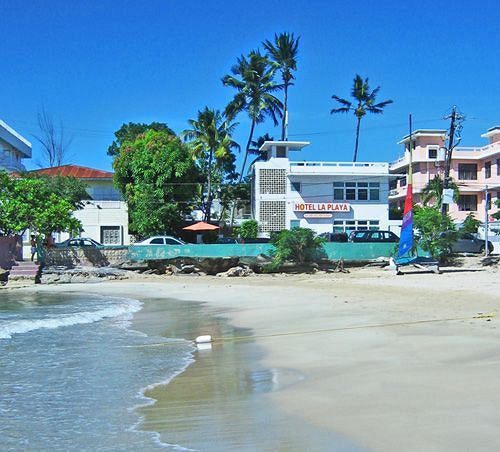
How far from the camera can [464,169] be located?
58.4 m

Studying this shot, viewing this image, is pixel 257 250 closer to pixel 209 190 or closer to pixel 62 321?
pixel 62 321

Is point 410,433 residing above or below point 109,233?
below

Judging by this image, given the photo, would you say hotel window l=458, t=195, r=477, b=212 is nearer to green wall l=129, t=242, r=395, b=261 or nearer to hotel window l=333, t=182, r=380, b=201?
hotel window l=333, t=182, r=380, b=201

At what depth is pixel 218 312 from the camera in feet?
49.7

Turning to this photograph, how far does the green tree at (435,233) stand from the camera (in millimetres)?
25875

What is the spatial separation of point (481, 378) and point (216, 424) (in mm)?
3309

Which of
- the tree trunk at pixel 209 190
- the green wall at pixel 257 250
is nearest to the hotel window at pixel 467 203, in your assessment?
the tree trunk at pixel 209 190

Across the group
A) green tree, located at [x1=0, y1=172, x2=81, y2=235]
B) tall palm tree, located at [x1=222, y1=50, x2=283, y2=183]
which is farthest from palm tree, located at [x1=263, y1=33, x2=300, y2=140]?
green tree, located at [x1=0, y1=172, x2=81, y2=235]

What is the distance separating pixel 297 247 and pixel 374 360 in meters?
18.4

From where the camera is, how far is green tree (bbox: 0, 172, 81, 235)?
2673cm

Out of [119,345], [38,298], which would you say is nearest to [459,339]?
[119,345]

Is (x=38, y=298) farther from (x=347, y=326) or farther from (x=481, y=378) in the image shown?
(x=481, y=378)

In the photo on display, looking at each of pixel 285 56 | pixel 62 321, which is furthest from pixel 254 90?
pixel 62 321

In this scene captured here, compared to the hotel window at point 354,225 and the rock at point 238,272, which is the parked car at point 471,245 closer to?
the hotel window at point 354,225
